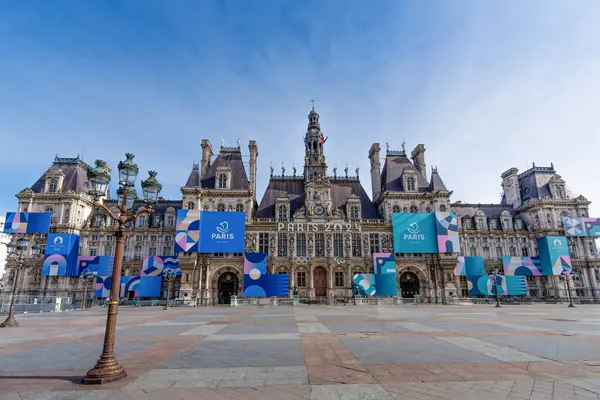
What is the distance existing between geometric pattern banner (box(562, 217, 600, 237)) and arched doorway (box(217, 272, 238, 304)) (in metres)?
51.3

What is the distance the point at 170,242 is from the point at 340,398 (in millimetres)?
51933

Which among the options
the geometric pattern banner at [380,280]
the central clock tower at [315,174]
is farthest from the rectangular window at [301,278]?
the central clock tower at [315,174]

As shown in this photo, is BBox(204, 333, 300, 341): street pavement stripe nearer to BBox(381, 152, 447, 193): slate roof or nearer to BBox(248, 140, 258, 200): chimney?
BBox(248, 140, 258, 200): chimney

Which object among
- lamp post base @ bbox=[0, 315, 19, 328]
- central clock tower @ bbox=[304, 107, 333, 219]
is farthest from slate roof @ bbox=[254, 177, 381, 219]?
lamp post base @ bbox=[0, 315, 19, 328]

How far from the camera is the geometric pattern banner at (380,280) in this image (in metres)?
46.2

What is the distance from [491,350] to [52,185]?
201 feet

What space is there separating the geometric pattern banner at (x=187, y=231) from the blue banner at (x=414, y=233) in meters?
28.0

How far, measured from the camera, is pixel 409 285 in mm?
50594

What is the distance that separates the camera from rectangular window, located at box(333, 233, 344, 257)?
49.0m

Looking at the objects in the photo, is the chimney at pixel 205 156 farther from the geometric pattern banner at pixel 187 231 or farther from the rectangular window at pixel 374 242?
the rectangular window at pixel 374 242

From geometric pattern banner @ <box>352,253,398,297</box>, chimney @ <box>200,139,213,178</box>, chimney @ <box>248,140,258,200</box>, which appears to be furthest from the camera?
chimney @ <box>248,140,258,200</box>

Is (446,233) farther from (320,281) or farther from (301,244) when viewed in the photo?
(301,244)

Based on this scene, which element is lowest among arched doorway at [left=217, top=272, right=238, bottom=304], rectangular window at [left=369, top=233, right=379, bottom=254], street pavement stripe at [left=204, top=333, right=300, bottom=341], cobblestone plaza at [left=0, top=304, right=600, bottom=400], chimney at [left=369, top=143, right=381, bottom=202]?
street pavement stripe at [left=204, top=333, right=300, bottom=341]

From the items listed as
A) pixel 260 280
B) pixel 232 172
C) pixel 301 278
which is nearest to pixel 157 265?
pixel 260 280
